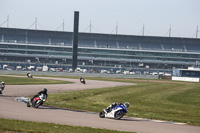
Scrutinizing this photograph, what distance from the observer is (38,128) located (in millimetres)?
15539

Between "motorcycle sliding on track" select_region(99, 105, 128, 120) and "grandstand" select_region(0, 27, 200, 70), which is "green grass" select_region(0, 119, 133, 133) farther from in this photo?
"grandstand" select_region(0, 27, 200, 70)

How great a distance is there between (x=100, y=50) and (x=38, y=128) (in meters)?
151

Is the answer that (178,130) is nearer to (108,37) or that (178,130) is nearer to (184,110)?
(184,110)

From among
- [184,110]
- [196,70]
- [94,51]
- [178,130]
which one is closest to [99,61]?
[94,51]

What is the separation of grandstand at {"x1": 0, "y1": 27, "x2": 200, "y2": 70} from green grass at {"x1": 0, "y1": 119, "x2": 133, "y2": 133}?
138015 mm

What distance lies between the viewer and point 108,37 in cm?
17538

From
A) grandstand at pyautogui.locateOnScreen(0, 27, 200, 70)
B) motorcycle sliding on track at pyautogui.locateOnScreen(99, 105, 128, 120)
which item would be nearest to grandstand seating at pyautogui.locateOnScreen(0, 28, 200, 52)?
grandstand at pyautogui.locateOnScreen(0, 27, 200, 70)

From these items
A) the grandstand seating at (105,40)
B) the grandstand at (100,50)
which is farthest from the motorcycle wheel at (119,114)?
the grandstand seating at (105,40)

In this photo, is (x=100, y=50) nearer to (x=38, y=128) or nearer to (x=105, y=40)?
(x=105, y=40)

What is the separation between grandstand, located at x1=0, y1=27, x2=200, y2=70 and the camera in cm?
16138

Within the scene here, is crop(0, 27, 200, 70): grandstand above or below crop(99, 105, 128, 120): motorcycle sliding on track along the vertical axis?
above

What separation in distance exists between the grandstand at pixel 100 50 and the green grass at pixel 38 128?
138015mm

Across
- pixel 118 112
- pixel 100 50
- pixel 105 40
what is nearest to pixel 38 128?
pixel 118 112

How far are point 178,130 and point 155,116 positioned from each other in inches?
218
